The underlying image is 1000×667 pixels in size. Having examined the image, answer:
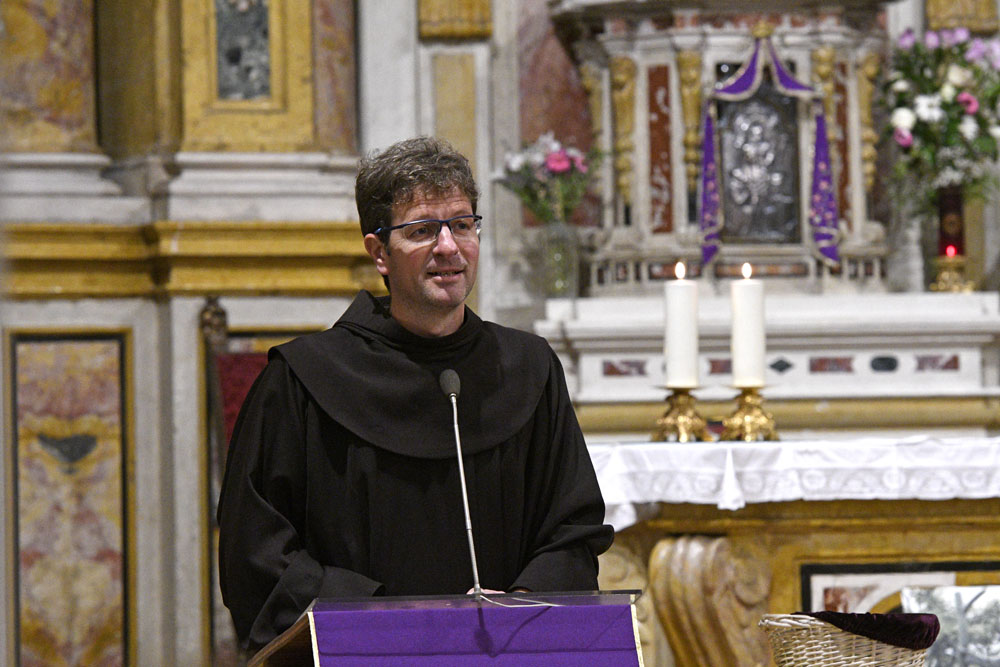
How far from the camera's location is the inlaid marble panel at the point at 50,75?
6.54 m

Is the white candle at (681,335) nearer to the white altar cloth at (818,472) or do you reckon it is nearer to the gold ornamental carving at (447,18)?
the white altar cloth at (818,472)

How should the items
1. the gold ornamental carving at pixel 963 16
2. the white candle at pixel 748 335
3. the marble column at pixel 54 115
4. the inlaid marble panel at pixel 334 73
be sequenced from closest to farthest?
the white candle at pixel 748 335 < the marble column at pixel 54 115 < the inlaid marble panel at pixel 334 73 < the gold ornamental carving at pixel 963 16

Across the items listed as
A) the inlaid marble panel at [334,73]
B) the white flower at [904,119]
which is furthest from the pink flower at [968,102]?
the inlaid marble panel at [334,73]

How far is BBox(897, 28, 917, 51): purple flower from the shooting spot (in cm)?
726

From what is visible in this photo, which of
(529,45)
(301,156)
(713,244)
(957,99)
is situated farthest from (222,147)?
(957,99)

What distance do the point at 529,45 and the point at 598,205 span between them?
2.77 ft

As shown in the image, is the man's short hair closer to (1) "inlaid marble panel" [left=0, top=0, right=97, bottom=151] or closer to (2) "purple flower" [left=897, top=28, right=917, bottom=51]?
(1) "inlaid marble panel" [left=0, top=0, right=97, bottom=151]

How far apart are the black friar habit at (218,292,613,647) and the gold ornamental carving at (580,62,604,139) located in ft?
15.4

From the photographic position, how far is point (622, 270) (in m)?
7.28

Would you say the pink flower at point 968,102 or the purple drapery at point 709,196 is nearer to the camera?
the pink flower at point 968,102

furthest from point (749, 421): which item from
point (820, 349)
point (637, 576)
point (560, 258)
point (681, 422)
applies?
point (560, 258)

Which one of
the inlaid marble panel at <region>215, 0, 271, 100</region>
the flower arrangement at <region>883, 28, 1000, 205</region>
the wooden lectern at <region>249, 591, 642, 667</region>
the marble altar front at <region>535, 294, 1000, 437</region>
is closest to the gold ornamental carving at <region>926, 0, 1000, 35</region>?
the flower arrangement at <region>883, 28, 1000, 205</region>

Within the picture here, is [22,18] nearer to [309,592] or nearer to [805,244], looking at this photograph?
[805,244]

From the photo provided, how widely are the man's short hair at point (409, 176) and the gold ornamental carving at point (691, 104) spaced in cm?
464
